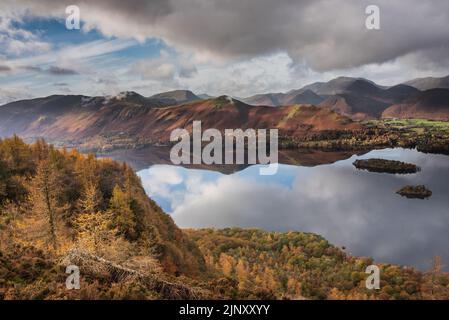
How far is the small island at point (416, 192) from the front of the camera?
101 metres

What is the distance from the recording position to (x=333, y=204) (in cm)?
10200

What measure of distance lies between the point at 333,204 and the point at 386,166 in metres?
45.0

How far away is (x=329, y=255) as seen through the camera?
6372 cm

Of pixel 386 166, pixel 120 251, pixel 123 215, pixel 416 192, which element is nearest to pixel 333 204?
pixel 416 192

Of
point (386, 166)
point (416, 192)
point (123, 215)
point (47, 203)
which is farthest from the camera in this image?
point (386, 166)

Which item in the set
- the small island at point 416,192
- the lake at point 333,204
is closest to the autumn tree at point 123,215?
the lake at point 333,204

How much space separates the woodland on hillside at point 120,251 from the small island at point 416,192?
4666cm

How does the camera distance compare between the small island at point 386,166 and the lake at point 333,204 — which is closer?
the lake at point 333,204

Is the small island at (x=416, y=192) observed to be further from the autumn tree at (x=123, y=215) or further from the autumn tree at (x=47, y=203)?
the autumn tree at (x=47, y=203)

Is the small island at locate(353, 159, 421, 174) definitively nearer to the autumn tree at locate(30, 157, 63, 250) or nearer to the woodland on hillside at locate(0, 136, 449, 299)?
the woodland on hillside at locate(0, 136, 449, 299)

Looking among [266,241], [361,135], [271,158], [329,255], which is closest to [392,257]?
[329,255]

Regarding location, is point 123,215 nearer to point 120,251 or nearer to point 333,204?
point 120,251
